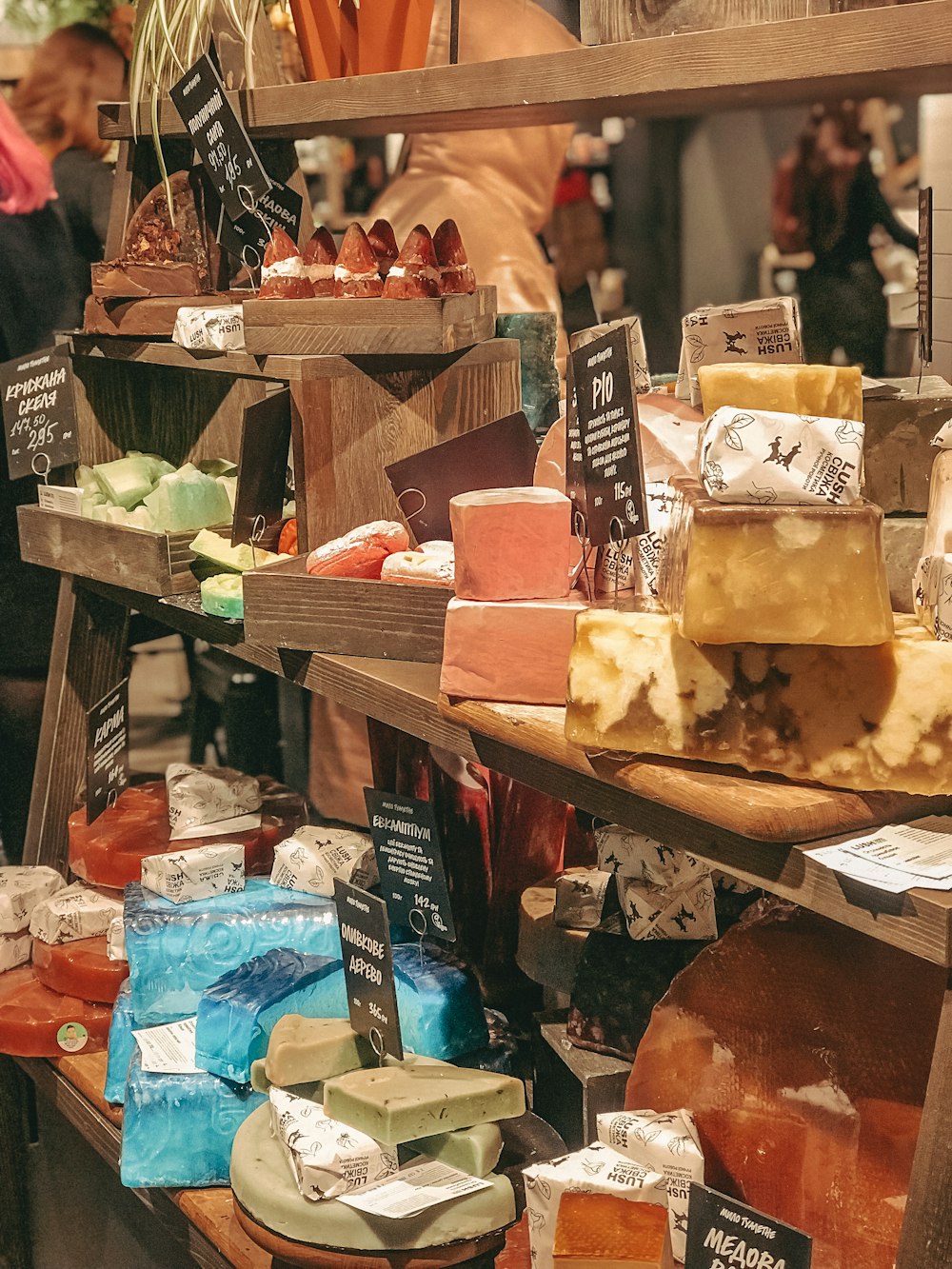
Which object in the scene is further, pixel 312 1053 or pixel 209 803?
pixel 209 803

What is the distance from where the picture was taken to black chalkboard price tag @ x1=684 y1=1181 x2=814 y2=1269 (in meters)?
1.10

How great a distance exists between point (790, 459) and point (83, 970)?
1482mm

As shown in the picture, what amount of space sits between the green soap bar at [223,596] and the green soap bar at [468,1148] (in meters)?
0.70

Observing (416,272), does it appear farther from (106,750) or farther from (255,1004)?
(106,750)

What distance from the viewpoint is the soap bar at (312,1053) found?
1566 mm

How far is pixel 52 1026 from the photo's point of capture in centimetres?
208

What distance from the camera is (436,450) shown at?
1.61m

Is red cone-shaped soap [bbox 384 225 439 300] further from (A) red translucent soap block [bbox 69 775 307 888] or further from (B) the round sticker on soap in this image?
(B) the round sticker on soap

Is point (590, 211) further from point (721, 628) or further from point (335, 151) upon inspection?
point (721, 628)

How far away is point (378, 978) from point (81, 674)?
1096mm

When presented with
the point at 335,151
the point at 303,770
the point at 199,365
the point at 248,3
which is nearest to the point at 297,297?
the point at 199,365

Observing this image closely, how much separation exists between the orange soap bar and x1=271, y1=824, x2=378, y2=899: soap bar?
86 cm

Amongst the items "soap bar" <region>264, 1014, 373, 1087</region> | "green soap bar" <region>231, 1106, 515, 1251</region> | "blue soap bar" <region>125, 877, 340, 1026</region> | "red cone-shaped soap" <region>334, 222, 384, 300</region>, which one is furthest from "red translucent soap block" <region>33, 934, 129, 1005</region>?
"red cone-shaped soap" <region>334, 222, 384, 300</region>

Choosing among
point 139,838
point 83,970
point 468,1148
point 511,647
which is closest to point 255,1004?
point 468,1148
